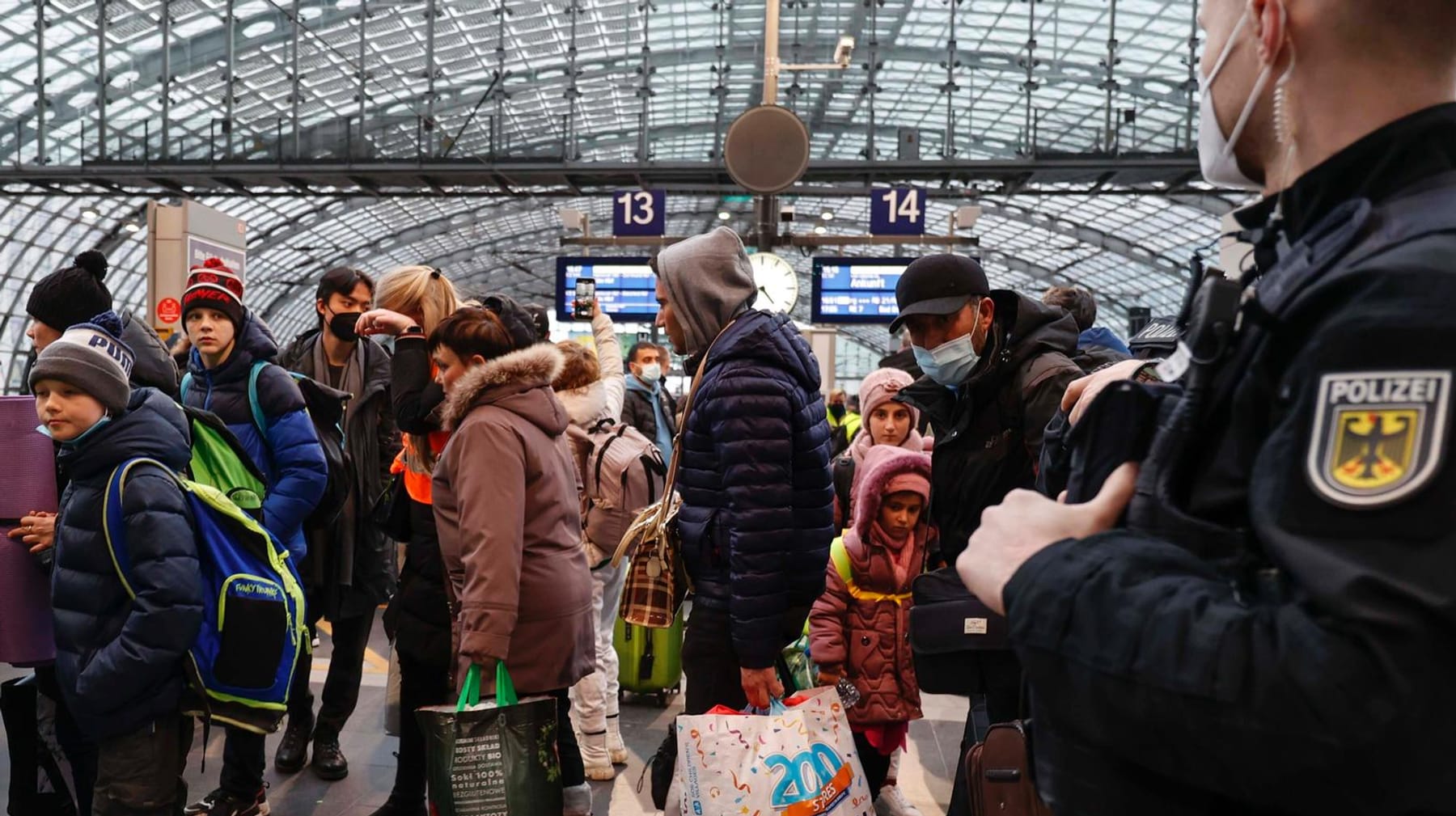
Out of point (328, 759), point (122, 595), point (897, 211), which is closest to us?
point (122, 595)

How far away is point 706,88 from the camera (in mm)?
22281

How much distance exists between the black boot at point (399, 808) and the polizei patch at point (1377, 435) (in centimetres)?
362

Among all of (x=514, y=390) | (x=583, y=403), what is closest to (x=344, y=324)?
(x=583, y=403)

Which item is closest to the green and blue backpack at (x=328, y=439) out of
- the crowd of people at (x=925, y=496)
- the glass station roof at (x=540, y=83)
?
the crowd of people at (x=925, y=496)

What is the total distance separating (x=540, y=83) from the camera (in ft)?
70.3

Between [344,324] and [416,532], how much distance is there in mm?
1511

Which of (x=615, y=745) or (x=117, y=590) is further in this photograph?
(x=615, y=745)

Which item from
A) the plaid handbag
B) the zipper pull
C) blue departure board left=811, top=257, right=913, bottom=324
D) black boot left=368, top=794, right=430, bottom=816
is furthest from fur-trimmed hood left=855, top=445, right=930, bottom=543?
blue departure board left=811, top=257, right=913, bottom=324

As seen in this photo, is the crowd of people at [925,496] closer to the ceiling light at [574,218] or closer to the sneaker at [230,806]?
the sneaker at [230,806]

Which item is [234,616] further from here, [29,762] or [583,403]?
[583,403]

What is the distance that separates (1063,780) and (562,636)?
239 cm

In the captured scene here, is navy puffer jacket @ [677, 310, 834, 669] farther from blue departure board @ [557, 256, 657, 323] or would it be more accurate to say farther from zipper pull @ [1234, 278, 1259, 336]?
blue departure board @ [557, 256, 657, 323]

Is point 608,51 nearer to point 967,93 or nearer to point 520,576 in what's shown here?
point 967,93

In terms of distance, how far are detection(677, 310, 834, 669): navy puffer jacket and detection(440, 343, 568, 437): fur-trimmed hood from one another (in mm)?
533
